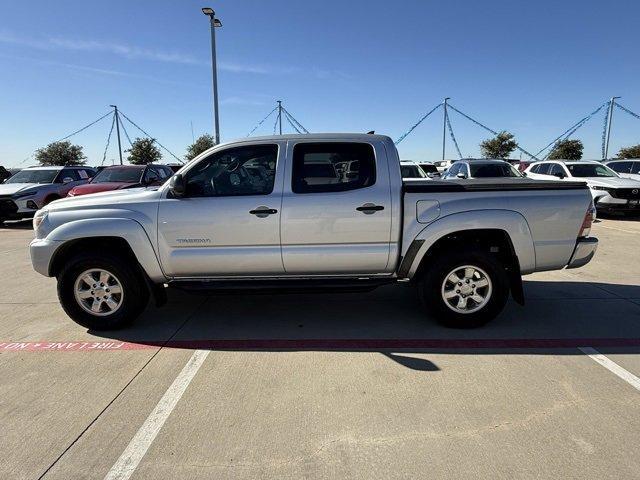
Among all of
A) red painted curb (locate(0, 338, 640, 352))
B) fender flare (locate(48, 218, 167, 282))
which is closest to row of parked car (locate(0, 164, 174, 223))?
fender flare (locate(48, 218, 167, 282))

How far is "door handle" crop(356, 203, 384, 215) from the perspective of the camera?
4.16m

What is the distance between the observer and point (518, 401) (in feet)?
10.1

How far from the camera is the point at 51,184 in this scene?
1288cm

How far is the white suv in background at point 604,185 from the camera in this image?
12078 millimetres

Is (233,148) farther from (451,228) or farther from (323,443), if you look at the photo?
(323,443)

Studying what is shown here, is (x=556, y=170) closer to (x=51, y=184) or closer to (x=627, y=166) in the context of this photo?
(x=627, y=166)

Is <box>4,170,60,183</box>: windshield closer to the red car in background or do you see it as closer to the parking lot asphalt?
the red car in background

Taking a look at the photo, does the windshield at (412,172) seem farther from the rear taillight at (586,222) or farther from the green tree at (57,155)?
the green tree at (57,155)

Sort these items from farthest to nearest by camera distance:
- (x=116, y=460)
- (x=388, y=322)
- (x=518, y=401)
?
(x=388, y=322)
(x=518, y=401)
(x=116, y=460)

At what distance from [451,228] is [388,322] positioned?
1213 mm

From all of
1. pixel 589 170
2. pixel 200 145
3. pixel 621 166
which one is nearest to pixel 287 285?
pixel 589 170

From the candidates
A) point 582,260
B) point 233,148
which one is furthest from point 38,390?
point 582,260

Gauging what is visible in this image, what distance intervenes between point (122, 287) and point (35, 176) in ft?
38.1

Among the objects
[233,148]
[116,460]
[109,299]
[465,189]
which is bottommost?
[116,460]
